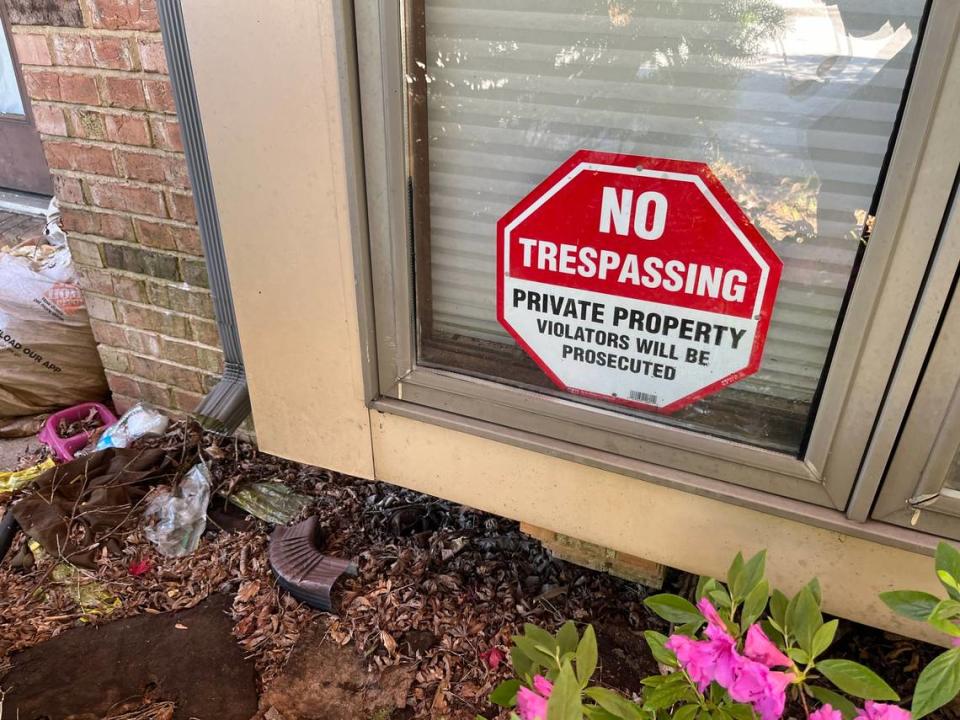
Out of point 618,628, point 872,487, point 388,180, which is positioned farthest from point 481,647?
point 388,180

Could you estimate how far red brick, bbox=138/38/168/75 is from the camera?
224cm

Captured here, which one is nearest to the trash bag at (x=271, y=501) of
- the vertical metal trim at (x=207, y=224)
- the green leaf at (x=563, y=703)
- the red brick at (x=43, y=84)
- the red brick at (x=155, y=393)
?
the vertical metal trim at (x=207, y=224)

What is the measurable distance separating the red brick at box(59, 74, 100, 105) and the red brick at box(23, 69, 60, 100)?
0.03 meters

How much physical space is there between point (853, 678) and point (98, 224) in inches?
107

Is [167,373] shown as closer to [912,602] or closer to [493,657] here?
[493,657]

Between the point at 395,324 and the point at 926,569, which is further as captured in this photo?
the point at 395,324

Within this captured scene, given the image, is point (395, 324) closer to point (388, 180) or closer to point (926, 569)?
point (388, 180)

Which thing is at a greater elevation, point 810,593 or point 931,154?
point 931,154

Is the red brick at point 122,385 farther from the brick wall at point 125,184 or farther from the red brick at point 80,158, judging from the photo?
→ the red brick at point 80,158

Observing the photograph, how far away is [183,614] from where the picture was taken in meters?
2.16

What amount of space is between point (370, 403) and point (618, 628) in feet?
3.06

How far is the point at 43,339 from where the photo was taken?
301cm

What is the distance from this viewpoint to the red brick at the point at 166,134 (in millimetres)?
2340

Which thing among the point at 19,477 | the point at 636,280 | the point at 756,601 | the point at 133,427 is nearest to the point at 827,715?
the point at 756,601
